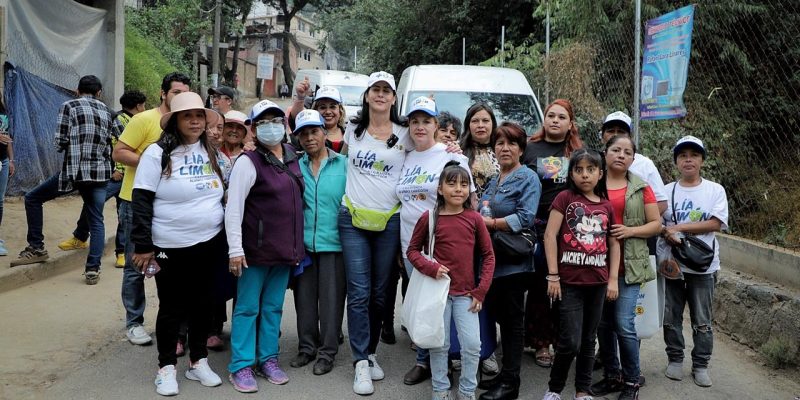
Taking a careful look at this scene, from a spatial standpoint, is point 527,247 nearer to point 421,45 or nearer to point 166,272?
point 166,272

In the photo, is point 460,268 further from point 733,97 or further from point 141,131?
point 733,97

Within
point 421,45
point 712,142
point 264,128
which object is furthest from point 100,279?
point 421,45

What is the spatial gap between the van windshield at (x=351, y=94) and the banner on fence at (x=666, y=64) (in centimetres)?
923

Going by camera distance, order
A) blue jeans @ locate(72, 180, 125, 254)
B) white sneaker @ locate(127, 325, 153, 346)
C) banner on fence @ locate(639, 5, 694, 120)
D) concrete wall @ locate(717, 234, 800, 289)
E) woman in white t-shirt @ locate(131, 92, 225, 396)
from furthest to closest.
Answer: blue jeans @ locate(72, 180, 125, 254) → banner on fence @ locate(639, 5, 694, 120) → concrete wall @ locate(717, 234, 800, 289) → white sneaker @ locate(127, 325, 153, 346) → woman in white t-shirt @ locate(131, 92, 225, 396)

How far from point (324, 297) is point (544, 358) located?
1.72 metres

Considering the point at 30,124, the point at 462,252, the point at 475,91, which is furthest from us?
the point at 30,124

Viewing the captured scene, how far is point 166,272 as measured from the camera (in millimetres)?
4348

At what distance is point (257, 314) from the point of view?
460cm

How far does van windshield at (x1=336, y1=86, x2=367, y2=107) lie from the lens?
50.6 ft

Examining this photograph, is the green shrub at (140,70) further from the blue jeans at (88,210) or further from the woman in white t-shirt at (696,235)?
the woman in white t-shirt at (696,235)

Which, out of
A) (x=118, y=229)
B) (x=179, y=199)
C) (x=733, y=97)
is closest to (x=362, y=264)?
(x=179, y=199)

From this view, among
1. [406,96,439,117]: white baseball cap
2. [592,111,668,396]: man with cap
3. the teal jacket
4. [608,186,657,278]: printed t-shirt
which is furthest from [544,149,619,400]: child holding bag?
the teal jacket

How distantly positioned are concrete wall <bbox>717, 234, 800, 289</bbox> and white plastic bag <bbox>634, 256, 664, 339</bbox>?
1.80 m

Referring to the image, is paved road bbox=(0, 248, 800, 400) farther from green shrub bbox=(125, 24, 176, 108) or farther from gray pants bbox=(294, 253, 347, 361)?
green shrub bbox=(125, 24, 176, 108)
